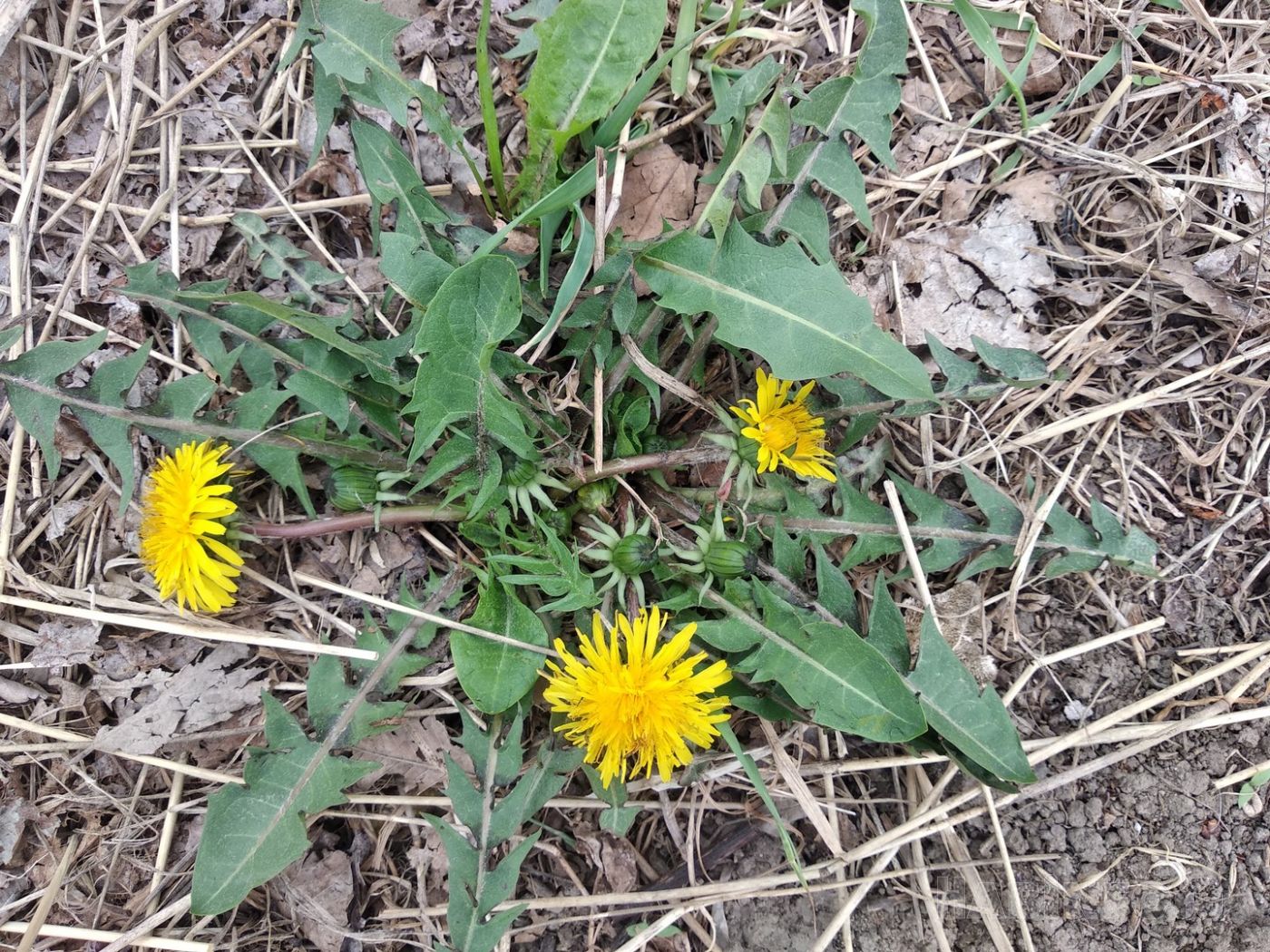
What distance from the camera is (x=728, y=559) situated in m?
2.14

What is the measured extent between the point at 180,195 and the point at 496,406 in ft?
4.70

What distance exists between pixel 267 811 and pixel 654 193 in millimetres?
2127

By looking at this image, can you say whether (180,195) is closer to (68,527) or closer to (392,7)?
(392,7)

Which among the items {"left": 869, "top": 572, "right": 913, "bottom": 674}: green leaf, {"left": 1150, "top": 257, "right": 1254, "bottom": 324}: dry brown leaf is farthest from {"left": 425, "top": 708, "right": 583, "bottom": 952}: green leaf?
{"left": 1150, "top": 257, "right": 1254, "bottom": 324}: dry brown leaf

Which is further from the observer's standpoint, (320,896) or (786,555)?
(320,896)

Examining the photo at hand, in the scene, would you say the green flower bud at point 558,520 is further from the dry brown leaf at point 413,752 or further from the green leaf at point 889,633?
the green leaf at point 889,633

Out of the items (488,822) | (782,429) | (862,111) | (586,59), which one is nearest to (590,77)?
(586,59)

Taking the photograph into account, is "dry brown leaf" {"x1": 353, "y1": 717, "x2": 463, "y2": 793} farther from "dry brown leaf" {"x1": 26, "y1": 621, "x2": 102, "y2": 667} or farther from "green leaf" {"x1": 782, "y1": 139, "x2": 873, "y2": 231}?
"green leaf" {"x1": 782, "y1": 139, "x2": 873, "y2": 231}

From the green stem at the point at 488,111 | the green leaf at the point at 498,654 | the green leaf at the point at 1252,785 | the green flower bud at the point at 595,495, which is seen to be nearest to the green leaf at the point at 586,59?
the green stem at the point at 488,111

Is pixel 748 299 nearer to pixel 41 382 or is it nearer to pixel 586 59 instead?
pixel 586 59

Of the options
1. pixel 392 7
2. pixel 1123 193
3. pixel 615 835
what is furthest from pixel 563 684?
pixel 1123 193

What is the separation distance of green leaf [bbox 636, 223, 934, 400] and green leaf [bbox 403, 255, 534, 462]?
389mm

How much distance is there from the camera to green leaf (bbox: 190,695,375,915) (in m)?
2.02

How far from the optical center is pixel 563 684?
197 cm
